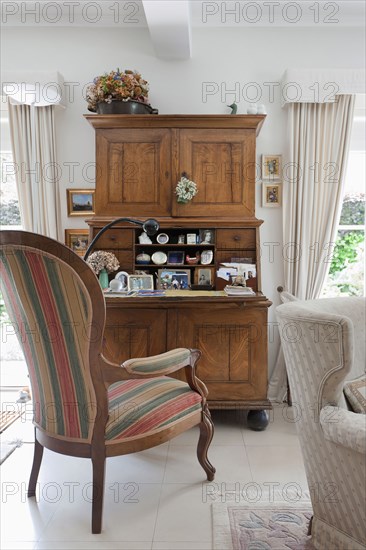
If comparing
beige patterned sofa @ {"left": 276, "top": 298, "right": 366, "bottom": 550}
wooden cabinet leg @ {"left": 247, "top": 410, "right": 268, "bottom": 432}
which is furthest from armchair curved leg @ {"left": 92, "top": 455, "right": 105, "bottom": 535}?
wooden cabinet leg @ {"left": 247, "top": 410, "right": 268, "bottom": 432}

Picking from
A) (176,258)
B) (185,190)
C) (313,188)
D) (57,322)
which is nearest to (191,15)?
(185,190)

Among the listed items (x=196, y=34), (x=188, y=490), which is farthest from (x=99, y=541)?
(x=196, y=34)

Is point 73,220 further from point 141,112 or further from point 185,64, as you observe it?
point 185,64

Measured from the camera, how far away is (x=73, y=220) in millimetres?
3713

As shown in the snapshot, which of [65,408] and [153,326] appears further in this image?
[153,326]

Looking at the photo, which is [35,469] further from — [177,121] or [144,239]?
[177,121]

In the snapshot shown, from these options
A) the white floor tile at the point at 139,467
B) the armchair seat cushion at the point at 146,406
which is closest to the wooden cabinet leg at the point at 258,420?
the white floor tile at the point at 139,467

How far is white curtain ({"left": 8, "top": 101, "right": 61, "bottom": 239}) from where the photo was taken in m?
3.58

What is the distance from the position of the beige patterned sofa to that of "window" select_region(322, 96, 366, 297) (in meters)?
2.06

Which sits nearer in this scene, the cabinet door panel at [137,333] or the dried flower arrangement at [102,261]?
the cabinet door panel at [137,333]

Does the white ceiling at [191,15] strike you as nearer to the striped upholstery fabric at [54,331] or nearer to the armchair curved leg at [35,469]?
the striped upholstery fabric at [54,331]

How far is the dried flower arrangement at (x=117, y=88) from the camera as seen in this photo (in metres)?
3.22

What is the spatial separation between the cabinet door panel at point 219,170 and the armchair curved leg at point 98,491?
183 cm

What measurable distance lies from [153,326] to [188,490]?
1032 mm
